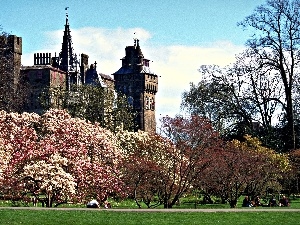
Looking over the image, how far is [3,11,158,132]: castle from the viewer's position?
80562 millimetres

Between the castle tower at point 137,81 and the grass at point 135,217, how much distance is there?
87.1m

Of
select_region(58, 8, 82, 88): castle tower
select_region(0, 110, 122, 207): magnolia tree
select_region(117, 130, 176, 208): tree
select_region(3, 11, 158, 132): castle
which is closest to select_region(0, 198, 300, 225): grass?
select_region(117, 130, 176, 208): tree

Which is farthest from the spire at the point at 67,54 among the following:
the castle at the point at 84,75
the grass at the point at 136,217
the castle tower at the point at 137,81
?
the grass at the point at 136,217

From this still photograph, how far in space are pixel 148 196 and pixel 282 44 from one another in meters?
15.5

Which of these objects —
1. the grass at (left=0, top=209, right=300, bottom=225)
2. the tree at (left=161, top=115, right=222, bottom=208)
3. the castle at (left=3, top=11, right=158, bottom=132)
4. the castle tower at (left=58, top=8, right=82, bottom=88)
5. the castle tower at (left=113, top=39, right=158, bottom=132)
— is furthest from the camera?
the castle tower at (left=113, top=39, right=158, bottom=132)

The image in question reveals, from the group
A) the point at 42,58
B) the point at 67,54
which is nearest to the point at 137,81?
the point at 67,54

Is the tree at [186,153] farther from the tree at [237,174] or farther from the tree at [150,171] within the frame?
the tree at [237,174]

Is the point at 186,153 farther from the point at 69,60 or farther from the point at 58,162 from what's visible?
the point at 69,60

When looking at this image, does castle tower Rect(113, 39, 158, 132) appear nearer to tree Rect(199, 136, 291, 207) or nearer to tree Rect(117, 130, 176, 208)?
tree Rect(199, 136, 291, 207)

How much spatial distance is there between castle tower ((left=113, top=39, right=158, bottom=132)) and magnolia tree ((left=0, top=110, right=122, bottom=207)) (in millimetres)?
70344

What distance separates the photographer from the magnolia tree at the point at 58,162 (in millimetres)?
28594

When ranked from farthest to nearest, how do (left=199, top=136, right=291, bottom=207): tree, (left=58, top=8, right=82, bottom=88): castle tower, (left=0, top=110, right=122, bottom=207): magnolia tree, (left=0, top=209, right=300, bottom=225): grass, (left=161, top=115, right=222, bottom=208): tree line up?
(left=58, top=8, right=82, bottom=88): castle tower < (left=199, top=136, right=291, bottom=207): tree < (left=161, top=115, right=222, bottom=208): tree < (left=0, top=110, right=122, bottom=207): magnolia tree < (left=0, top=209, right=300, bottom=225): grass

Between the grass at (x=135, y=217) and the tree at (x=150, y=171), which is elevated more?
the tree at (x=150, y=171)

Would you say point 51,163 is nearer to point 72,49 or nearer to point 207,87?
point 207,87
